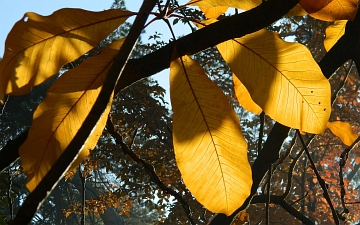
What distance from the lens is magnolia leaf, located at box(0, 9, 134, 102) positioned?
0.58 metres

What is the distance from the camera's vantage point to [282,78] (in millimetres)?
664

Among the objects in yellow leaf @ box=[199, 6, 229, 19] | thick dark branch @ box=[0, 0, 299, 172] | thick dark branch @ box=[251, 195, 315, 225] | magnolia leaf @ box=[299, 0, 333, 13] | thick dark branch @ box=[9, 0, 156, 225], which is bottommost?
thick dark branch @ box=[9, 0, 156, 225]

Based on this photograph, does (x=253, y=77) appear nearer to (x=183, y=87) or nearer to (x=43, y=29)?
(x=183, y=87)

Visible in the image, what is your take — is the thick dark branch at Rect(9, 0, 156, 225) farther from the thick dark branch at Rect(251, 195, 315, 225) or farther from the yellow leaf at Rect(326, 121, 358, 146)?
the thick dark branch at Rect(251, 195, 315, 225)

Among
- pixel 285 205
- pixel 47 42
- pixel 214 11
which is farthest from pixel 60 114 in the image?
pixel 285 205

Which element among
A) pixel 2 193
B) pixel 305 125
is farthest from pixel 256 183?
pixel 2 193

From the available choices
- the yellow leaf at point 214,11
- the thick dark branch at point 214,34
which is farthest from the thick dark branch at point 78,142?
the yellow leaf at point 214,11

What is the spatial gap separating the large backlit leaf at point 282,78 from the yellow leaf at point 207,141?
0.05m

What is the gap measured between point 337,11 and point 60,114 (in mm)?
393

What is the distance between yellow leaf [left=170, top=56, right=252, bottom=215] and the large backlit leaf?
0.17 feet

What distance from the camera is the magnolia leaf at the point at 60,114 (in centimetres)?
57

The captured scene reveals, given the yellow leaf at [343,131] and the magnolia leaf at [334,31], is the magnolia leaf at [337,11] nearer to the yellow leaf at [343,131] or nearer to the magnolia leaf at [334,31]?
the magnolia leaf at [334,31]

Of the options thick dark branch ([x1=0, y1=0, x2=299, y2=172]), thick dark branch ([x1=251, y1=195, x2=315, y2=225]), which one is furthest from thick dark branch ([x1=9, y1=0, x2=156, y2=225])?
thick dark branch ([x1=251, y1=195, x2=315, y2=225])

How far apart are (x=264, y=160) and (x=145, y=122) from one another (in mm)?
5183
